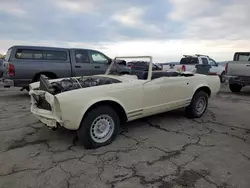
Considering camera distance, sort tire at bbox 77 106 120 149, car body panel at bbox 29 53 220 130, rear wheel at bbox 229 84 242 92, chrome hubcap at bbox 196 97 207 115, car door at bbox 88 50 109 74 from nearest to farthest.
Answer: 1. car body panel at bbox 29 53 220 130
2. tire at bbox 77 106 120 149
3. chrome hubcap at bbox 196 97 207 115
4. car door at bbox 88 50 109 74
5. rear wheel at bbox 229 84 242 92

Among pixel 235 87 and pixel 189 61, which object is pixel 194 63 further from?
pixel 235 87

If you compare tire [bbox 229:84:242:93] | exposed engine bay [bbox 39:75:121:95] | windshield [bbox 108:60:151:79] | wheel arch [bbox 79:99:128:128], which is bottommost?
tire [bbox 229:84:242:93]

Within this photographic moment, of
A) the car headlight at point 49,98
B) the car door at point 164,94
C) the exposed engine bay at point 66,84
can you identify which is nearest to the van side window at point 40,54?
the exposed engine bay at point 66,84

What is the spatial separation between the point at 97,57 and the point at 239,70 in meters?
6.10

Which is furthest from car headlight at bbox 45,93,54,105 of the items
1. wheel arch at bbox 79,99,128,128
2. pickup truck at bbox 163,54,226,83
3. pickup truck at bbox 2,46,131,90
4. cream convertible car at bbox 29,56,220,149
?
pickup truck at bbox 163,54,226,83

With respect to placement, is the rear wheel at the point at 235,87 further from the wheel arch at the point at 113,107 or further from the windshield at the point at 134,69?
the wheel arch at the point at 113,107

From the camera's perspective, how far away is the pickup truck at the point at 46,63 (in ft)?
25.8

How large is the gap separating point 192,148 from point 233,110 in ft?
11.3

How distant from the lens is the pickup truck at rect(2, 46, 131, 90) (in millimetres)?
7879

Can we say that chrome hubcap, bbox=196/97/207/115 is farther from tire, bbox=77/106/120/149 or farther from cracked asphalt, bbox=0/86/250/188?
tire, bbox=77/106/120/149

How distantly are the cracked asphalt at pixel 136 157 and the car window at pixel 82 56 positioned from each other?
4.40m

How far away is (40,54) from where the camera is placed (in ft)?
27.7

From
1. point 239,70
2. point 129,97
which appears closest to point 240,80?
point 239,70

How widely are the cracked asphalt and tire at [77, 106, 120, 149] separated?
0.47 feet
